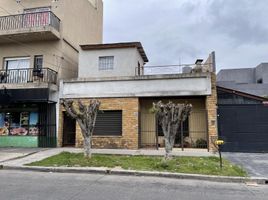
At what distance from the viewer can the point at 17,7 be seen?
60.2ft

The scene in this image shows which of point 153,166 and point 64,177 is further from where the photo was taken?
point 153,166

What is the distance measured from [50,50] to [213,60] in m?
10.4

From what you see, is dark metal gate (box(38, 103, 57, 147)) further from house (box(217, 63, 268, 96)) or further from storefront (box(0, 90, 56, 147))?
house (box(217, 63, 268, 96))

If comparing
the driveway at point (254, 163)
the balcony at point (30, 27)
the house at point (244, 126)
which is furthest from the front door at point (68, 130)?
the driveway at point (254, 163)

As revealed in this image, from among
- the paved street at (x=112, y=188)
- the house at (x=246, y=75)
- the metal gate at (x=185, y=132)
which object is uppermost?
the house at (x=246, y=75)

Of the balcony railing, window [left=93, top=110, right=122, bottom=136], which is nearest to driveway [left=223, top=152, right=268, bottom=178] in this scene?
window [left=93, top=110, right=122, bottom=136]

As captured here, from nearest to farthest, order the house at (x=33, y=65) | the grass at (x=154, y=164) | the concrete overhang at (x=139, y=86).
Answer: the grass at (x=154, y=164), the concrete overhang at (x=139, y=86), the house at (x=33, y=65)

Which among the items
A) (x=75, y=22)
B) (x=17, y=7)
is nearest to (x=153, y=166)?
A: (x=75, y=22)

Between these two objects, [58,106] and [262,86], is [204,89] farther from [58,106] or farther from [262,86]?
[262,86]

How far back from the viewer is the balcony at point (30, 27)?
16.1 m

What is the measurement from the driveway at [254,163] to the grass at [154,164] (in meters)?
0.46

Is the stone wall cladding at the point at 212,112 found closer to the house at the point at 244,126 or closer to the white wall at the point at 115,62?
the house at the point at 244,126

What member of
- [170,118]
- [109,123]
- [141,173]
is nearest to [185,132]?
[109,123]

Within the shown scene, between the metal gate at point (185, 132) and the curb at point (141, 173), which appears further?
the metal gate at point (185, 132)
